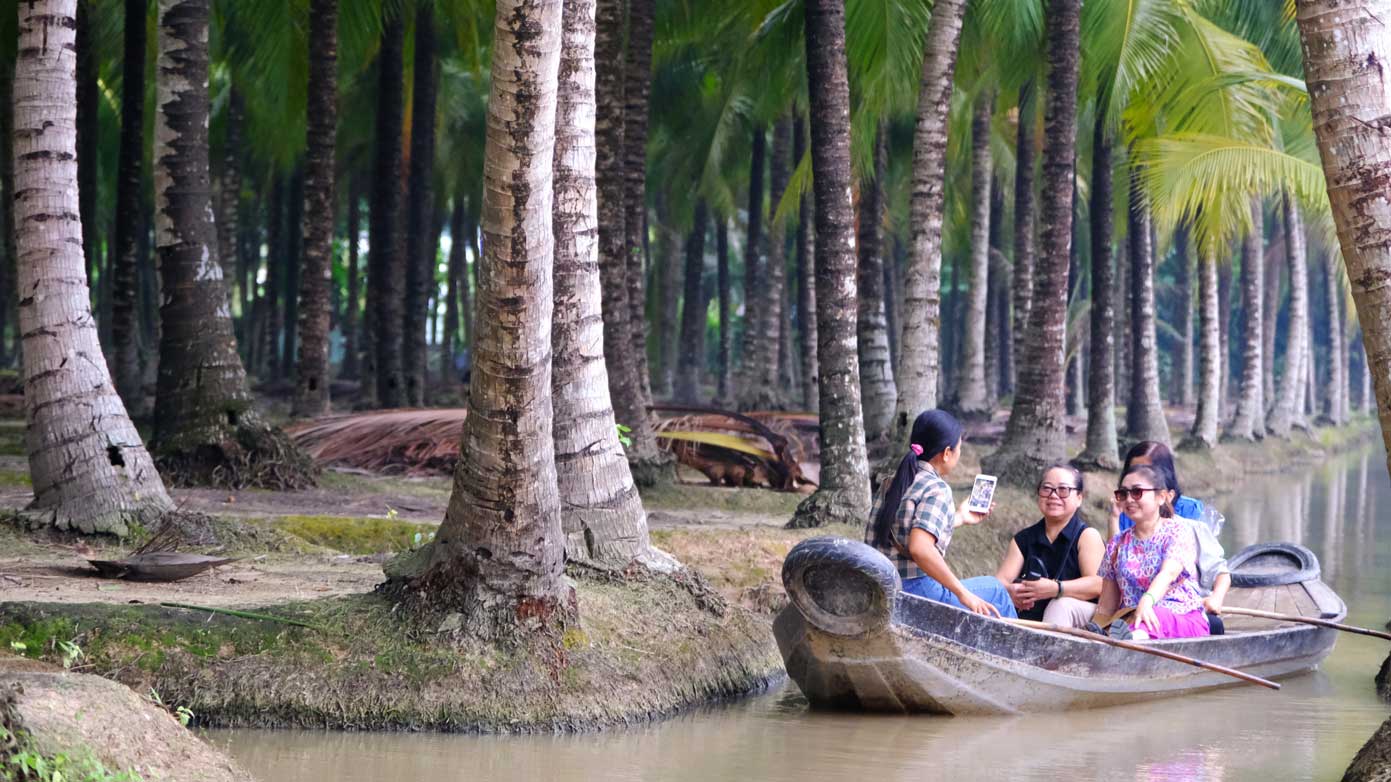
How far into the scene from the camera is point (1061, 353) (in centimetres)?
1834

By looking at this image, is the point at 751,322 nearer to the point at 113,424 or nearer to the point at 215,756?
the point at 113,424

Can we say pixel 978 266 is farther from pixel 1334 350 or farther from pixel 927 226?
pixel 1334 350

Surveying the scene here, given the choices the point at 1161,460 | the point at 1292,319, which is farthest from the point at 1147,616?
the point at 1292,319

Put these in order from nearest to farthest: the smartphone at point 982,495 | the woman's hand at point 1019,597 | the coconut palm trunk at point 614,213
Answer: the smartphone at point 982,495
the woman's hand at point 1019,597
the coconut palm trunk at point 614,213

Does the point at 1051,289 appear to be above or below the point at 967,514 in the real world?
above

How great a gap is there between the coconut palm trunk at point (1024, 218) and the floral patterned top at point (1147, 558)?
11.6m

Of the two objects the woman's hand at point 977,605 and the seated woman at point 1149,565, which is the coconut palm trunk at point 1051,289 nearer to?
the seated woman at point 1149,565

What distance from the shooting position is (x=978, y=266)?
84.0 feet

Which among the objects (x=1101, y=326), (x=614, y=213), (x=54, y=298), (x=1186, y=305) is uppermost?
(x=1186, y=305)

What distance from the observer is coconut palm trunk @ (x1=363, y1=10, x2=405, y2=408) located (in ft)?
69.5

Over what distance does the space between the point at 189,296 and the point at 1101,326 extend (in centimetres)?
1294

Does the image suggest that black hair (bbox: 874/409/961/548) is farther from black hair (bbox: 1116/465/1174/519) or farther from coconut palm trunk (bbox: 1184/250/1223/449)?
coconut palm trunk (bbox: 1184/250/1223/449)

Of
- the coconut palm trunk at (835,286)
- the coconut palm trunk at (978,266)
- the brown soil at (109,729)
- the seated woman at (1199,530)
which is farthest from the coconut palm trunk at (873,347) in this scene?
the brown soil at (109,729)

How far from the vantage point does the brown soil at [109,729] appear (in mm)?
5336
